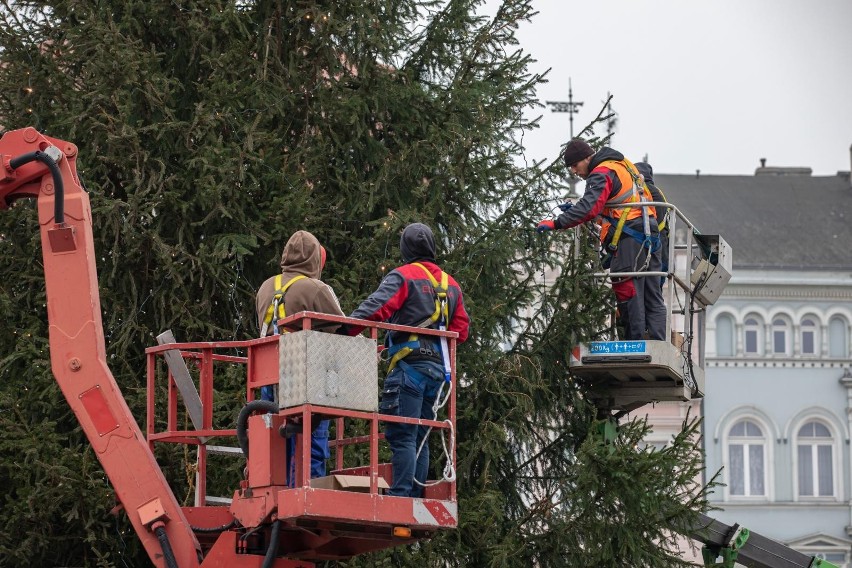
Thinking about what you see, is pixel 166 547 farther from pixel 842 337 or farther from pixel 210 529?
pixel 842 337

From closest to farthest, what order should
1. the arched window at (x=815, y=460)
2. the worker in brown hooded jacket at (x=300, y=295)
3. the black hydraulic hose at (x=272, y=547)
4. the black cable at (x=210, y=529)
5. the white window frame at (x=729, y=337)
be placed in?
1. the black hydraulic hose at (x=272, y=547)
2. the worker in brown hooded jacket at (x=300, y=295)
3. the black cable at (x=210, y=529)
4. the arched window at (x=815, y=460)
5. the white window frame at (x=729, y=337)

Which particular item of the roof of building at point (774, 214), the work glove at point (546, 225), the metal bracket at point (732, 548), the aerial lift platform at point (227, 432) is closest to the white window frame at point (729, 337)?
the roof of building at point (774, 214)

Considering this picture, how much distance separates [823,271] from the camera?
4912 cm

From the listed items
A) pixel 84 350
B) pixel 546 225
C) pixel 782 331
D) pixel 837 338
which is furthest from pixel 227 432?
pixel 837 338

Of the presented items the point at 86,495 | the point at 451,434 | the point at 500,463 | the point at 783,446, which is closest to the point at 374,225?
the point at 500,463

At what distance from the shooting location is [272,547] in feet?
34.1

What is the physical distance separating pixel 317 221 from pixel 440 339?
195 inches

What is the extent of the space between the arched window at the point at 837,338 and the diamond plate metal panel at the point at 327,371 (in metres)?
41.1

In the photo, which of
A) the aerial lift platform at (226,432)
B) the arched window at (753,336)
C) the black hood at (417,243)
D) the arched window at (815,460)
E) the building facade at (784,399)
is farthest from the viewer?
the arched window at (753,336)

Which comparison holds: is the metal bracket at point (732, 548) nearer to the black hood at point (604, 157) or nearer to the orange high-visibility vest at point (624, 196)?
the orange high-visibility vest at point (624, 196)

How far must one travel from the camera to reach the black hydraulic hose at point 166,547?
10.8 metres

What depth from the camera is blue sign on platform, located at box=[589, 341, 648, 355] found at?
14.3m

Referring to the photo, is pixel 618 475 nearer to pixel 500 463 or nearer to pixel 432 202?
pixel 500 463

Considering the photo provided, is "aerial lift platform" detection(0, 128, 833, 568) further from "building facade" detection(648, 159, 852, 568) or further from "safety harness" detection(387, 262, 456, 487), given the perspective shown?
"building facade" detection(648, 159, 852, 568)
